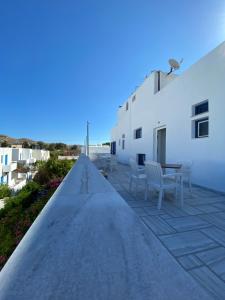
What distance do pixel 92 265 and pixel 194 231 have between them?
2.10m

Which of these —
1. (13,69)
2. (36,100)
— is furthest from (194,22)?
(36,100)

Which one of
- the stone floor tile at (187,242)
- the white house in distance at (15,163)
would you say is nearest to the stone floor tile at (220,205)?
the stone floor tile at (187,242)

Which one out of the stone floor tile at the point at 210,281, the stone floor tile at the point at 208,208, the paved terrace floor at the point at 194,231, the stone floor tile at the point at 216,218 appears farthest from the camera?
the stone floor tile at the point at 208,208

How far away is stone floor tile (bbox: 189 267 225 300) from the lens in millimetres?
1262

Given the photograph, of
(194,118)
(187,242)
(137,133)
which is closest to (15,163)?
(137,133)

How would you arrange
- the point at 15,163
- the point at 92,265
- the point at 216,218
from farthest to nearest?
1. the point at 15,163
2. the point at 216,218
3. the point at 92,265

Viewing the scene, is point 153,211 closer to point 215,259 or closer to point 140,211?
point 140,211

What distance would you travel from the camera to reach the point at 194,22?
18.1ft

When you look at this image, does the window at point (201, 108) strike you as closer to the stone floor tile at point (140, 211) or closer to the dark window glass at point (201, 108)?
the dark window glass at point (201, 108)

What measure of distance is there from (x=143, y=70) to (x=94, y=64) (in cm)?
302

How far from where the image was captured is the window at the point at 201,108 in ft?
15.9

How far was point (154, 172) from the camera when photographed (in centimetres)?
→ 327

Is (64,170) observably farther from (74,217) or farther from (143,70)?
(143,70)

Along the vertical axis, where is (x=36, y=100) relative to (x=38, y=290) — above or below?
above
